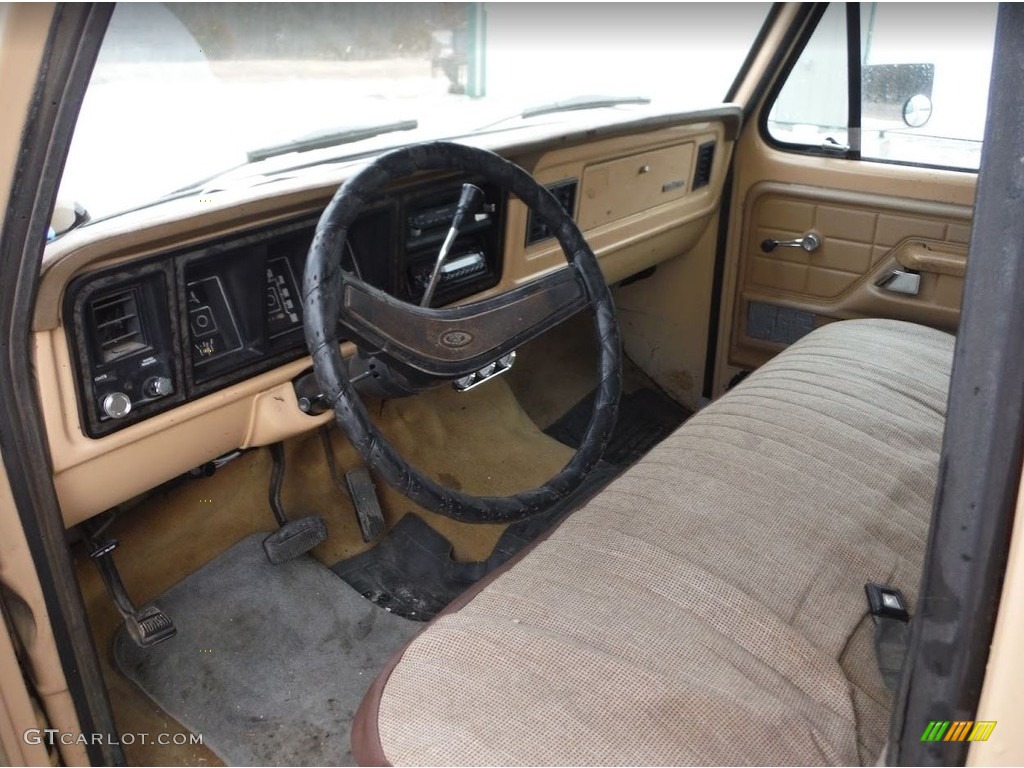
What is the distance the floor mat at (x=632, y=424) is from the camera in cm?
305

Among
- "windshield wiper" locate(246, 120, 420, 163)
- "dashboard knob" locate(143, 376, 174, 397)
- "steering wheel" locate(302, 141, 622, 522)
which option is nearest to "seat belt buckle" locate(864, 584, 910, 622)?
"steering wheel" locate(302, 141, 622, 522)

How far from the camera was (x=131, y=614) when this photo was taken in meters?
1.95

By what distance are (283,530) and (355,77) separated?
1.32m

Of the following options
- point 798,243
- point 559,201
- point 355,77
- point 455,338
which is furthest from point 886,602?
point 355,77

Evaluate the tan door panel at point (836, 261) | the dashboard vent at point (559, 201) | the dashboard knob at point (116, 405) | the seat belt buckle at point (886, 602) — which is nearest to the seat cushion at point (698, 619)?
the seat belt buckle at point (886, 602)

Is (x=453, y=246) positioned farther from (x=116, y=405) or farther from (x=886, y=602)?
(x=886, y=602)

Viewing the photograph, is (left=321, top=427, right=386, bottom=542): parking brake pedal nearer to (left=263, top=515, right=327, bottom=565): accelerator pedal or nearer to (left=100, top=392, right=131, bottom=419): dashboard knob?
(left=263, top=515, right=327, bottom=565): accelerator pedal

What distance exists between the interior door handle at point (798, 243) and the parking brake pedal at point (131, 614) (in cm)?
212

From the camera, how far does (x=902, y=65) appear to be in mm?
2697

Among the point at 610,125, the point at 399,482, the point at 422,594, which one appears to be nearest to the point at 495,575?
the point at 399,482

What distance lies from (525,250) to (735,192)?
102 cm

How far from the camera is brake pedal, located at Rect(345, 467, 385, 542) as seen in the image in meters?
2.41

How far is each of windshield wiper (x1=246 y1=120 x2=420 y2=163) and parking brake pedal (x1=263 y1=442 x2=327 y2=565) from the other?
715 millimetres

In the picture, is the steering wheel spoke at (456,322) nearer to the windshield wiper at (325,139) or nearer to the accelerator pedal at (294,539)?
the windshield wiper at (325,139)
